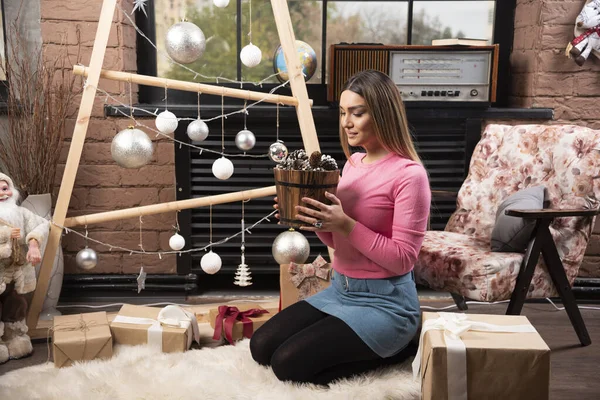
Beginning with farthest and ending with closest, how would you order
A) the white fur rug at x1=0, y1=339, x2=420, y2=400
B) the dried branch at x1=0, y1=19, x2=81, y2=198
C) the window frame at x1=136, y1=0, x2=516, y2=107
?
the window frame at x1=136, y1=0, x2=516, y2=107 < the dried branch at x1=0, y1=19, x2=81, y2=198 < the white fur rug at x1=0, y1=339, x2=420, y2=400

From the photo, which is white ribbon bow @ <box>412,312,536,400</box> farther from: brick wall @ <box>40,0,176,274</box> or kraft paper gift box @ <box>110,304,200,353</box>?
brick wall @ <box>40,0,176,274</box>

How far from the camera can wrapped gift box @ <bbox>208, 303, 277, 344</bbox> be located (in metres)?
2.34

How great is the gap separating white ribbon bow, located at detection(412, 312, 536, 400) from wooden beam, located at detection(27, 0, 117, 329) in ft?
4.48

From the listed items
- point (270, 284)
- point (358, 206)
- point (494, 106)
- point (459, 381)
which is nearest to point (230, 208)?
point (270, 284)

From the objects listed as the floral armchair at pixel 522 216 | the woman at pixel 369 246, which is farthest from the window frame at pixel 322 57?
the woman at pixel 369 246

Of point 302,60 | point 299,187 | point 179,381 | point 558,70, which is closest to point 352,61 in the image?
point 302,60

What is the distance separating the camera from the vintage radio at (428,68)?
2727 millimetres

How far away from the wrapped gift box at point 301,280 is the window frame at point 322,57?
3.37 ft

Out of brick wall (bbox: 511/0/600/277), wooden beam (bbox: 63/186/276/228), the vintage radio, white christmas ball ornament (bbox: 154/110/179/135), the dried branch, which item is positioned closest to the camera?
white christmas ball ornament (bbox: 154/110/179/135)

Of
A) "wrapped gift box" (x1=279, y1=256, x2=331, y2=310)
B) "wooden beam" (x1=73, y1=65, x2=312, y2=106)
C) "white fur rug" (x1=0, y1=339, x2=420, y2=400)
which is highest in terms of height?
"wooden beam" (x1=73, y1=65, x2=312, y2=106)

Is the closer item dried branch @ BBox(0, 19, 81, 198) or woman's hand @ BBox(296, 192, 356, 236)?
woman's hand @ BBox(296, 192, 356, 236)

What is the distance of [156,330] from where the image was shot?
85.1 inches

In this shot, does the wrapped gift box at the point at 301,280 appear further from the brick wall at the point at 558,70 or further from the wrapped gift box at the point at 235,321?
the brick wall at the point at 558,70

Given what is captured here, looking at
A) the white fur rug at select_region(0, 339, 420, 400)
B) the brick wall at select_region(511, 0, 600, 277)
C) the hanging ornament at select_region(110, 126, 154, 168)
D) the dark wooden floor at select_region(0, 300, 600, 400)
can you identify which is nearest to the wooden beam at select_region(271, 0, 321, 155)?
the hanging ornament at select_region(110, 126, 154, 168)
